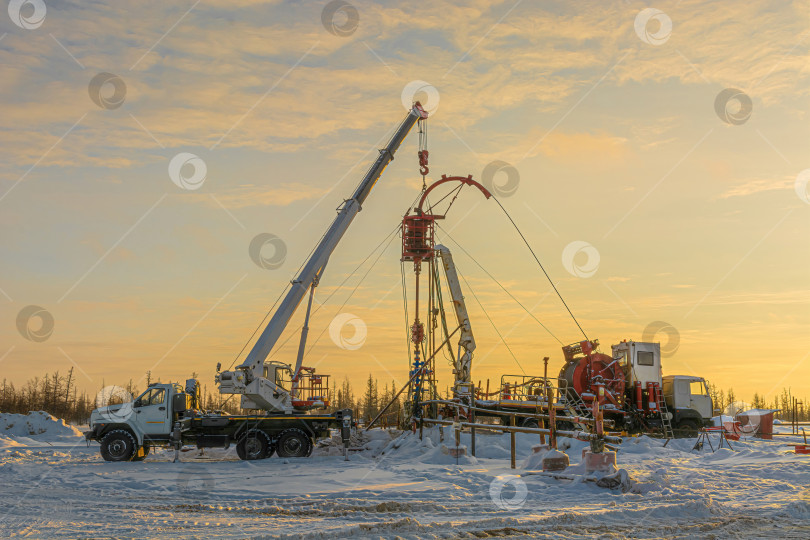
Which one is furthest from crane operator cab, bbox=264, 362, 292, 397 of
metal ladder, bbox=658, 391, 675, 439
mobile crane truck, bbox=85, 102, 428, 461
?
metal ladder, bbox=658, 391, 675, 439

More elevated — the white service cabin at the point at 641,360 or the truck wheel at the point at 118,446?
the white service cabin at the point at 641,360

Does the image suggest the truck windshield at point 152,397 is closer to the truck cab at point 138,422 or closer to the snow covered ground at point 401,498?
the truck cab at point 138,422

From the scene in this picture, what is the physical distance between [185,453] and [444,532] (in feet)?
66.3

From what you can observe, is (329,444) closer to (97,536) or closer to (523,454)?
(523,454)

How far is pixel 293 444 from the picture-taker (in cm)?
2658

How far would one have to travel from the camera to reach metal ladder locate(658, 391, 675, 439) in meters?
33.7

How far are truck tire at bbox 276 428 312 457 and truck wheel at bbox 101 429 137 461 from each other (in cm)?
486

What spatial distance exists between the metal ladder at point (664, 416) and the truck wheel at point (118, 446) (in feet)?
71.6

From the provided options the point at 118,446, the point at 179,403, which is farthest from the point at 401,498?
the point at 118,446

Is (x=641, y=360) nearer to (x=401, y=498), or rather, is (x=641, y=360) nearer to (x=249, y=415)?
(x=249, y=415)

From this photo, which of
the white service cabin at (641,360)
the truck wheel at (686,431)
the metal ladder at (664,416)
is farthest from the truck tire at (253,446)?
the truck wheel at (686,431)

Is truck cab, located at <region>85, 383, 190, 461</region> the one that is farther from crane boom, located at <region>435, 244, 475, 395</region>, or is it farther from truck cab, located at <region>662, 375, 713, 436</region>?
truck cab, located at <region>662, 375, 713, 436</region>

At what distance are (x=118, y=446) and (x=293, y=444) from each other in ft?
19.0

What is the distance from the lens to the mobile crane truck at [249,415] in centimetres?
2552
